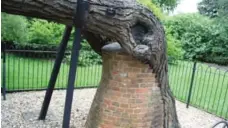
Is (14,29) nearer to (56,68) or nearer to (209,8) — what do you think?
(56,68)

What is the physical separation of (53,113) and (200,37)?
33.5 feet

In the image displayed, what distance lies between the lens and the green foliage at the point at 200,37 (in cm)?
1252

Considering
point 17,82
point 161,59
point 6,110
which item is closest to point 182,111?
point 161,59

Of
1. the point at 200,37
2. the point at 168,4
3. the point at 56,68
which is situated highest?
the point at 168,4

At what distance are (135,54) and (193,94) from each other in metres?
4.54

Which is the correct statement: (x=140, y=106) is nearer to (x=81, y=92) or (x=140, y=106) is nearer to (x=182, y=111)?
(x=182, y=111)

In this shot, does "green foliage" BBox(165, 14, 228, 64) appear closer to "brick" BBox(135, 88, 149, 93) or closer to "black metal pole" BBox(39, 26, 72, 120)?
"black metal pole" BBox(39, 26, 72, 120)

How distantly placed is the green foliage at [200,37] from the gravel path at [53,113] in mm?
7384

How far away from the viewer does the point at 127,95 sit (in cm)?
341

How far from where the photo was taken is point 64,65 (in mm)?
8789

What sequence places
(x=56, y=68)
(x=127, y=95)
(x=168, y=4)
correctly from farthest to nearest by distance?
(x=168, y=4) < (x=56, y=68) < (x=127, y=95)

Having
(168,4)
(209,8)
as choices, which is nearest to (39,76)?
(168,4)

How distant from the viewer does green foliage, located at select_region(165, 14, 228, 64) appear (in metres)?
12.5

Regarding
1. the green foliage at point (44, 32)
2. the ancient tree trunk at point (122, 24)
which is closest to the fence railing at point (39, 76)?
the green foliage at point (44, 32)
